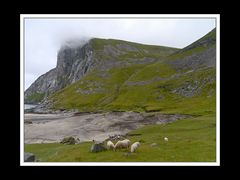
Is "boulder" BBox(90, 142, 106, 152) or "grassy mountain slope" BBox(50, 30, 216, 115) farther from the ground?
"grassy mountain slope" BBox(50, 30, 216, 115)

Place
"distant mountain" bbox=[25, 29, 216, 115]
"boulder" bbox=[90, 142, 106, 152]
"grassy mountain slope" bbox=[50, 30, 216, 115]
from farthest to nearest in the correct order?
"distant mountain" bbox=[25, 29, 216, 115]
"grassy mountain slope" bbox=[50, 30, 216, 115]
"boulder" bbox=[90, 142, 106, 152]

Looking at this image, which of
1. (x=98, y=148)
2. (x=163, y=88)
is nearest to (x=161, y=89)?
(x=163, y=88)

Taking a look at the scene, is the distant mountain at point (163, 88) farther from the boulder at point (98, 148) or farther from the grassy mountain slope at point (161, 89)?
the boulder at point (98, 148)

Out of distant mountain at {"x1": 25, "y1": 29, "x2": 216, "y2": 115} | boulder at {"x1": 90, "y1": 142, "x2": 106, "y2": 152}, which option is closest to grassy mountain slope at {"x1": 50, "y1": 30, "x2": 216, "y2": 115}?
distant mountain at {"x1": 25, "y1": 29, "x2": 216, "y2": 115}

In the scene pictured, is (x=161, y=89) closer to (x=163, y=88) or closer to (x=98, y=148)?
(x=163, y=88)

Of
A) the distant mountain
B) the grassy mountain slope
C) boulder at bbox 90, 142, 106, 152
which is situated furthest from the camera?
the distant mountain

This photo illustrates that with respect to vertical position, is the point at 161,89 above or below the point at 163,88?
below

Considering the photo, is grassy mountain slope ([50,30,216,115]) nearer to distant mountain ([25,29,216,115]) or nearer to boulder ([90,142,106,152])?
distant mountain ([25,29,216,115])

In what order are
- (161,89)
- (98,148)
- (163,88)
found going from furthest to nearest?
(163,88) → (161,89) → (98,148)

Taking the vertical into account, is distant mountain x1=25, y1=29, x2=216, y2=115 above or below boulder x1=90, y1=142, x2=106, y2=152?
above

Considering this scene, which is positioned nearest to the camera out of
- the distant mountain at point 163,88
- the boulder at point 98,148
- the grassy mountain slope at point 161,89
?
the boulder at point 98,148

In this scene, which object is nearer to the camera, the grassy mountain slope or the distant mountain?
the grassy mountain slope

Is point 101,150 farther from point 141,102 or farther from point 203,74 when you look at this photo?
point 203,74

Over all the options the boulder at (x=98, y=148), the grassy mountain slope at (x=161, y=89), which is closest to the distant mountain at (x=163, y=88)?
the grassy mountain slope at (x=161, y=89)
